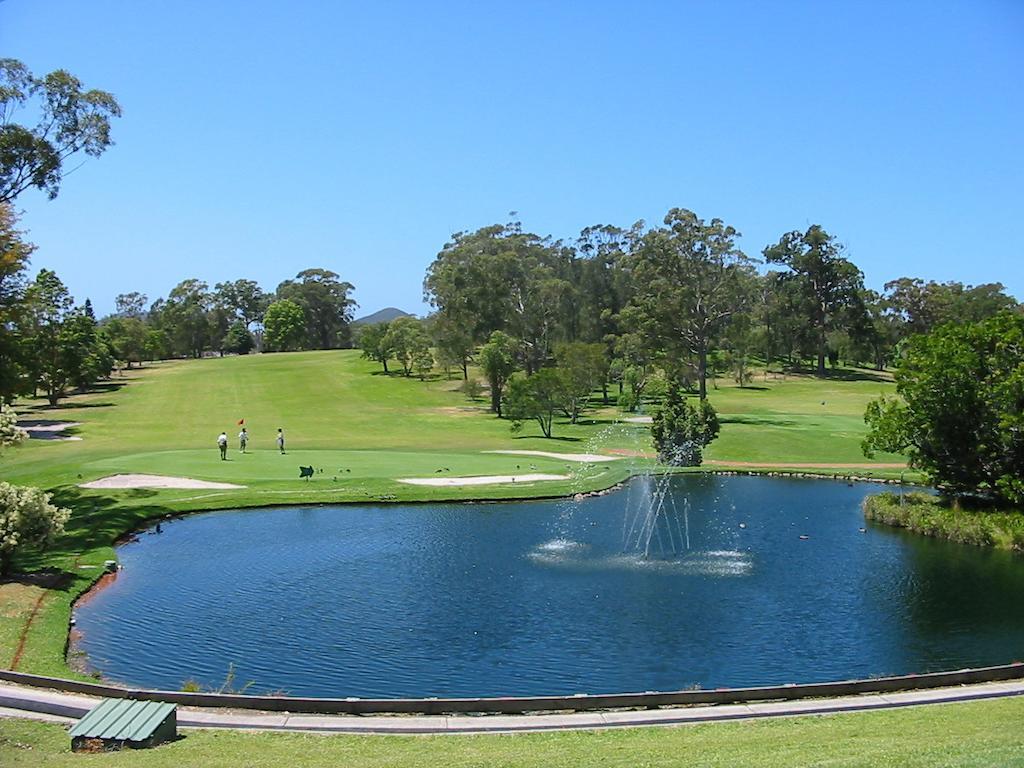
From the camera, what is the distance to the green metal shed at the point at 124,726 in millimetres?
13477

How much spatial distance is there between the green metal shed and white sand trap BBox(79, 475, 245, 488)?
3122 cm

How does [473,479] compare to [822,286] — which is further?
[822,286]

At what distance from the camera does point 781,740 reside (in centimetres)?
1391

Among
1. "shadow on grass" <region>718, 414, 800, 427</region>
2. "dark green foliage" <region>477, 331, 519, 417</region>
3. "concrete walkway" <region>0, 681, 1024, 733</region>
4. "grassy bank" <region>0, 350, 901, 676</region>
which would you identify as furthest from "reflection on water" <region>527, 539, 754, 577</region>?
→ "dark green foliage" <region>477, 331, 519, 417</region>

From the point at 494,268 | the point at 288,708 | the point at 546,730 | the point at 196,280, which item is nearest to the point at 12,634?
the point at 288,708

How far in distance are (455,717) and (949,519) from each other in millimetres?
27795

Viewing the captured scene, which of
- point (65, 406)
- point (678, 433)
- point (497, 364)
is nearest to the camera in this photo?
point (678, 433)

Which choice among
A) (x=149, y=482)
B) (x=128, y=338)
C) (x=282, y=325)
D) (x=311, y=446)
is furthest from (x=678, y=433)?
(x=282, y=325)

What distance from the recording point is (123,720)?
14062mm

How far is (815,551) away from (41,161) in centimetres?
3616

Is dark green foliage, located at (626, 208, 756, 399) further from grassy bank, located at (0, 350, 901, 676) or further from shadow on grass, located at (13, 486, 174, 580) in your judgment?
shadow on grass, located at (13, 486, 174, 580)

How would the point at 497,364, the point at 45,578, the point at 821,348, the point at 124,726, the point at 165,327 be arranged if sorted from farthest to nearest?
1. the point at 165,327
2. the point at 821,348
3. the point at 497,364
4. the point at 45,578
5. the point at 124,726

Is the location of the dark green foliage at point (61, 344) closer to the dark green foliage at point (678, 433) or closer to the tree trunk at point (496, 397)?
the tree trunk at point (496, 397)

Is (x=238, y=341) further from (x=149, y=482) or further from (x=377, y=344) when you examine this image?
(x=149, y=482)
